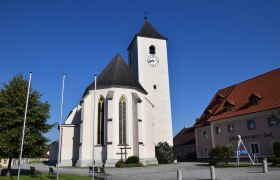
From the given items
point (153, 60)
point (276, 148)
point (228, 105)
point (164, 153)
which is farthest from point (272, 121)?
point (153, 60)

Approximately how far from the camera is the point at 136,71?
41.3m

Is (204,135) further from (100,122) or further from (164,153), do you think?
(100,122)

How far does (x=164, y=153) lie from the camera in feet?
113

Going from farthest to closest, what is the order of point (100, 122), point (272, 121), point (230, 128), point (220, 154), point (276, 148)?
1. point (230, 128)
2. point (100, 122)
3. point (272, 121)
4. point (220, 154)
5. point (276, 148)

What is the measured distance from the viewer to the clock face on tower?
1617 inches

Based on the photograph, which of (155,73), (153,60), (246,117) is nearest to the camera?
(246,117)

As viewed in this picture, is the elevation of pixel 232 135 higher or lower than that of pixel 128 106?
lower

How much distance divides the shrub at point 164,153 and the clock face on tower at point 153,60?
13.1 metres

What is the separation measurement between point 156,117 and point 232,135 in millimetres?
11214

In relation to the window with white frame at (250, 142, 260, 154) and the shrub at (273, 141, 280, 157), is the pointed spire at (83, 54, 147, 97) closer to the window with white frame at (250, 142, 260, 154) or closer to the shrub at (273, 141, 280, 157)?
the window with white frame at (250, 142, 260, 154)

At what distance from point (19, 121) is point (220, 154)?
63.6ft

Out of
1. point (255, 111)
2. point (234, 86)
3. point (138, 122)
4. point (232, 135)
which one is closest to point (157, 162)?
point (138, 122)

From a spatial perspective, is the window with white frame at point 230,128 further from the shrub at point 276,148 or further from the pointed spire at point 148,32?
the pointed spire at point 148,32

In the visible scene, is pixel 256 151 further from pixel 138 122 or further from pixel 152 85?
pixel 152 85
